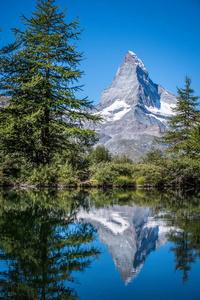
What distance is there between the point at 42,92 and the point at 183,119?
2107 cm

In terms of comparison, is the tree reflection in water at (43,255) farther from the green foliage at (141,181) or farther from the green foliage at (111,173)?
the green foliage at (141,181)

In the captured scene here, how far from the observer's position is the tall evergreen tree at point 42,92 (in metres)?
13.0

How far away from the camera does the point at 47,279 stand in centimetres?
237

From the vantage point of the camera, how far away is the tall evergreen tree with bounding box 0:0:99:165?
1296 centimetres

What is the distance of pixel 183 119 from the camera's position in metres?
30.5

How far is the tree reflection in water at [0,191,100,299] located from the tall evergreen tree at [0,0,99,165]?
864cm

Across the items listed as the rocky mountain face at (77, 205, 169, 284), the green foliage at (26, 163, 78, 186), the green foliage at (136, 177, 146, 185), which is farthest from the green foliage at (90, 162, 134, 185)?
the rocky mountain face at (77, 205, 169, 284)

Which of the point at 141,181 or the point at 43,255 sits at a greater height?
the point at 141,181

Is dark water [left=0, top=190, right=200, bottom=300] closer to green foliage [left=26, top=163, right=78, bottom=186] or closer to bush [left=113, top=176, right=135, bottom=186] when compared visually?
green foliage [left=26, top=163, right=78, bottom=186]

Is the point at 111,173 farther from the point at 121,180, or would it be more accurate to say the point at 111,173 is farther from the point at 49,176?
the point at 49,176

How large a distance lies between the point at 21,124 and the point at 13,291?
10.6 m

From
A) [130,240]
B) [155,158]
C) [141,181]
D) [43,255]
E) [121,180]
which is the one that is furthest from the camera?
[155,158]

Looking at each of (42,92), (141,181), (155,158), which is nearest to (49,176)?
(42,92)

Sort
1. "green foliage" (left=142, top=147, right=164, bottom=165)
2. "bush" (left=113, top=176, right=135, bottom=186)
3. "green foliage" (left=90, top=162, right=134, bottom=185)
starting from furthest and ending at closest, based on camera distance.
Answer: "green foliage" (left=142, top=147, right=164, bottom=165)
"bush" (left=113, top=176, right=135, bottom=186)
"green foliage" (left=90, top=162, right=134, bottom=185)
